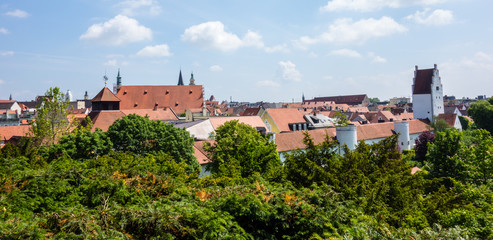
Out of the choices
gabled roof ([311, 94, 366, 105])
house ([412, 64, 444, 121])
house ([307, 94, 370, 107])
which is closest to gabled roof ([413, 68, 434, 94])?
house ([412, 64, 444, 121])

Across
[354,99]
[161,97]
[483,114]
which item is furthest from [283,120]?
[354,99]

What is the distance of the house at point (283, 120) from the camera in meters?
55.6

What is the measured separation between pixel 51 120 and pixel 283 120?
35.2 meters

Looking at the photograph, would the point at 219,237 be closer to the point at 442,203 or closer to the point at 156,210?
the point at 156,210

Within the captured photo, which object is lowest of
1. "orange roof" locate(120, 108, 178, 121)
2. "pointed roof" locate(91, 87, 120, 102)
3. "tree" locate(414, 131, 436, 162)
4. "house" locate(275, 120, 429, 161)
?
"tree" locate(414, 131, 436, 162)

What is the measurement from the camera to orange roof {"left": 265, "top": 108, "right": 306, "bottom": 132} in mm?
55906

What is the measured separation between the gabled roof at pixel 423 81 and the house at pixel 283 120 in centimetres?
2971

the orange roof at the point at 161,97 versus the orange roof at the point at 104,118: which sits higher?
the orange roof at the point at 161,97

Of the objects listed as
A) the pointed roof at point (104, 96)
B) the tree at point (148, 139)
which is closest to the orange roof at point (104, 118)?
the pointed roof at point (104, 96)

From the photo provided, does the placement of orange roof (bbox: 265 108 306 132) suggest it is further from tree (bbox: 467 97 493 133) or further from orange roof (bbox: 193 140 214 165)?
tree (bbox: 467 97 493 133)

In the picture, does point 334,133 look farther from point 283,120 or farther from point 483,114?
point 483,114

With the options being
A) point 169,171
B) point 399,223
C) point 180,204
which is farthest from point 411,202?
point 169,171

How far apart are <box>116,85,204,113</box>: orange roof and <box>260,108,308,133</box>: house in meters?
24.0

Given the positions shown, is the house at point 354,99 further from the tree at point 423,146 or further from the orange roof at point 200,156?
the orange roof at point 200,156
